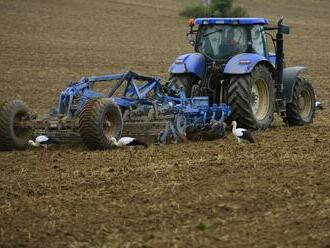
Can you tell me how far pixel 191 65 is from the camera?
13141mm

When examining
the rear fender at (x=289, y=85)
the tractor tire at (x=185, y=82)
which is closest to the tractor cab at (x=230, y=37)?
the tractor tire at (x=185, y=82)

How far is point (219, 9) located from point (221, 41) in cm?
3082

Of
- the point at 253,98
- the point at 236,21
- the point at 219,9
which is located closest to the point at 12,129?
the point at 253,98

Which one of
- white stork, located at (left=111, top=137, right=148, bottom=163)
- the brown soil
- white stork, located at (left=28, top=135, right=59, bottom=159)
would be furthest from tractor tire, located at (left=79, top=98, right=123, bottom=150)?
white stork, located at (left=28, top=135, right=59, bottom=159)

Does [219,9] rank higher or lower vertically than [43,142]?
higher

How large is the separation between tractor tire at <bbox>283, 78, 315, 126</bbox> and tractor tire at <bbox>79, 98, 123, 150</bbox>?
4537mm

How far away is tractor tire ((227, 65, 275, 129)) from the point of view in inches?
492

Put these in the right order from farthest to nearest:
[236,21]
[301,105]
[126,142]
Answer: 1. [301,105]
2. [236,21]
3. [126,142]

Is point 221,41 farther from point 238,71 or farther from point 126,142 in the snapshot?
point 126,142

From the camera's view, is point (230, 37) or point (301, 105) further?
point (301, 105)

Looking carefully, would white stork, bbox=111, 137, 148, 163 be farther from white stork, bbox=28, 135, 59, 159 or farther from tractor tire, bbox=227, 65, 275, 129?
tractor tire, bbox=227, 65, 275, 129

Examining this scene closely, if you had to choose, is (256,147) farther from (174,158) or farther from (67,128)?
(67,128)

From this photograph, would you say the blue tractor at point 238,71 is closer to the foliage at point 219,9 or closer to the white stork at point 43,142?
the white stork at point 43,142

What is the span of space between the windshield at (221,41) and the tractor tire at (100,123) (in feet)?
10.9
